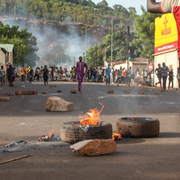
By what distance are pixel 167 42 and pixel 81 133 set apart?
94.4ft

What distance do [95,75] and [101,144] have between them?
123ft

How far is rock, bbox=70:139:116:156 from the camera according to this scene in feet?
13.8

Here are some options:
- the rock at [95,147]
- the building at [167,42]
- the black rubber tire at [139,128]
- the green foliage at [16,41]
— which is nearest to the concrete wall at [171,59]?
the building at [167,42]

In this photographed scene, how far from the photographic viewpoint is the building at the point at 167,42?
2992cm

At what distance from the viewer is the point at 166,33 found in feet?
106

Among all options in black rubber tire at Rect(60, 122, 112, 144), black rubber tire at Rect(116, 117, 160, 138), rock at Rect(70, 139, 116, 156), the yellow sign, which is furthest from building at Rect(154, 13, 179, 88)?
rock at Rect(70, 139, 116, 156)

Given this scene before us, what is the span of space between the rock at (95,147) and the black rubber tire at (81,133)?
0.73 meters

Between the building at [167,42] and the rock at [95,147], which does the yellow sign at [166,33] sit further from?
the rock at [95,147]

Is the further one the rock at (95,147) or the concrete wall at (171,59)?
the concrete wall at (171,59)

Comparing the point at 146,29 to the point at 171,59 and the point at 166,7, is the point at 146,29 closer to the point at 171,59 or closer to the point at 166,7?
the point at 171,59

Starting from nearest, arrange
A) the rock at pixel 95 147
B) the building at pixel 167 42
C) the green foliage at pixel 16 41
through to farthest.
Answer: the rock at pixel 95 147
the building at pixel 167 42
the green foliage at pixel 16 41

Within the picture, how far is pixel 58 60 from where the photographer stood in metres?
196

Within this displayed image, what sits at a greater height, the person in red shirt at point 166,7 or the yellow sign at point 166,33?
the yellow sign at point 166,33

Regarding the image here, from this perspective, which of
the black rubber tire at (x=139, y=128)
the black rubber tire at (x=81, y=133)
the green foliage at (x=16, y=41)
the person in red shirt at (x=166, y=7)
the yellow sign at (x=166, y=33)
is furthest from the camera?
the green foliage at (x=16, y=41)
